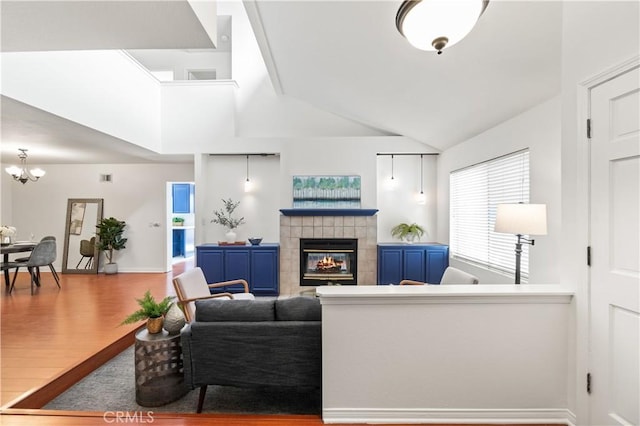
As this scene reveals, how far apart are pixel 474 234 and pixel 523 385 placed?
2.87 m

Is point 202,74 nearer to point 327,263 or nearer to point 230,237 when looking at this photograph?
point 230,237

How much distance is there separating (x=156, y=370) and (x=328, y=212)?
3.63 meters

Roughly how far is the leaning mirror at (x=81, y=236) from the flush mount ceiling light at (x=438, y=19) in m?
7.46

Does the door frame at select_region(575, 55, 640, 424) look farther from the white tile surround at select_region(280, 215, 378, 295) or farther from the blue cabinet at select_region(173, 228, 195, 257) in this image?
the blue cabinet at select_region(173, 228, 195, 257)

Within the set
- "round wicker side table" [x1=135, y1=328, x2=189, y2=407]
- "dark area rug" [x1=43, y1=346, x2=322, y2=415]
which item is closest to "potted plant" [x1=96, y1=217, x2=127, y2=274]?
"dark area rug" [x1=43, y1=346, x2=322, y2=415]

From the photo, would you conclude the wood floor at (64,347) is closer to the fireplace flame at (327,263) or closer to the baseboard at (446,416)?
the baseboard at (446,416)

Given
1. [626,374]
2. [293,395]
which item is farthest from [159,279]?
[626,374]

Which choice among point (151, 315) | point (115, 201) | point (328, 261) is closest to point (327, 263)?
point (328, 261)

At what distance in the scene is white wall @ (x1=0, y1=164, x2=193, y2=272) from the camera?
22.1 feet

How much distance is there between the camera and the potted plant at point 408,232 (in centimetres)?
556

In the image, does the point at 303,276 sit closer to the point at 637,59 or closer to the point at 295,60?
the point at 295,60

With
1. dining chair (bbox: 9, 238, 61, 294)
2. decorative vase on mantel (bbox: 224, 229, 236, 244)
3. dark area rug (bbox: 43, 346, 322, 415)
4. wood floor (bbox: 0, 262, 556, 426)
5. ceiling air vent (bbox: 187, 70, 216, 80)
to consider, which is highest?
ceiling air vent (bbox: 187, 70, 216, 80)

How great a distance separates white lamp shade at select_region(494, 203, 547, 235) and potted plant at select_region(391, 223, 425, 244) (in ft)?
9.60

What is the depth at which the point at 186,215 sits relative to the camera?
9156 millimetres
